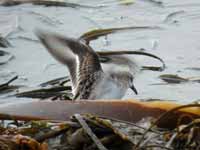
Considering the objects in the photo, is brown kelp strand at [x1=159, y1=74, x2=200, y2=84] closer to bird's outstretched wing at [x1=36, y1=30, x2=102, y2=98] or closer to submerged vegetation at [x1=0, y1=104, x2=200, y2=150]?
bird's outstretched wing at [x1=36, y1=30, x2=102, y2=98]

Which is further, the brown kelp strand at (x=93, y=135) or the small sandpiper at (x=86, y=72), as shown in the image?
the small sandpiper at (x=86, y=72)

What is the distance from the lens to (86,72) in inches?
144

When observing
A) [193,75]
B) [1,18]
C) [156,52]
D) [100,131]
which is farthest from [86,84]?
[1,18]

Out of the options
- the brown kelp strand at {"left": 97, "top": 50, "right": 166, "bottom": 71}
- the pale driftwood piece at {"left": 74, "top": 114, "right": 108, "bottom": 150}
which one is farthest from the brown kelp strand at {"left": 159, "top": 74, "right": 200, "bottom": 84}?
the pale driftwood piece at {"left": 74, "top": 114, "right": 108, "bottom": 150}

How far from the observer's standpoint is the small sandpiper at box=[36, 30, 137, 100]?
3.61 m

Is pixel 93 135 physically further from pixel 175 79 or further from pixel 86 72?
pixel 175 79

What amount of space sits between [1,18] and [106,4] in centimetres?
95

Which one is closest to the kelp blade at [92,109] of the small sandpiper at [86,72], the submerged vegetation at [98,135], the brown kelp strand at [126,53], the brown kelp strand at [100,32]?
the submerged vegetation at [98,135]

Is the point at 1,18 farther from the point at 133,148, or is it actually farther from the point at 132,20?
the point at 133,148

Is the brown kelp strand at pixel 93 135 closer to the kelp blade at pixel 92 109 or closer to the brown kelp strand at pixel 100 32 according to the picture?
the kelp blade at pixel 92 109

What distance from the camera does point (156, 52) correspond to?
5.22 m

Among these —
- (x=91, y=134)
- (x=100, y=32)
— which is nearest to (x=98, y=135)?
(x=91, y=134)

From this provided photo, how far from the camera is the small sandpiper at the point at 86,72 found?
3605 mm

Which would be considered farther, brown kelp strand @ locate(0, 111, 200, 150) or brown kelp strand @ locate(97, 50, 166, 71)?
brown kelp strand @ locate(97, 50, 166, 71)
